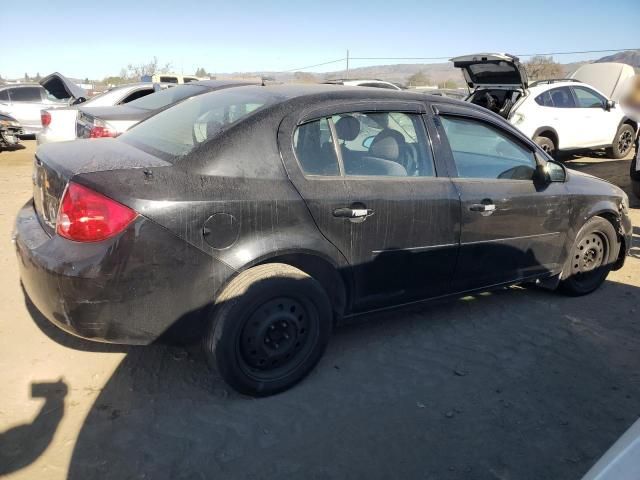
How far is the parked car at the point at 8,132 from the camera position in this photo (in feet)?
37.9

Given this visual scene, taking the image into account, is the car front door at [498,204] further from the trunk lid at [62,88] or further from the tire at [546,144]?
the trunk lid at [62,88]

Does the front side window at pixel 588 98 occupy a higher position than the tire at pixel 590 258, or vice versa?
the front side window at pixel 588 98

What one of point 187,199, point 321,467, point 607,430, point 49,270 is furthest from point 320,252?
point 607,430

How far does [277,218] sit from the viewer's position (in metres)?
2.71

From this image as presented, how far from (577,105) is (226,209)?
984cm

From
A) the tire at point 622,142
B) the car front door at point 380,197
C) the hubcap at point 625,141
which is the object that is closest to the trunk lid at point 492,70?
the tire at point 622,142

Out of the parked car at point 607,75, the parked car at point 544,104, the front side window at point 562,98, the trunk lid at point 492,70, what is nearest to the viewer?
the trunk lid at point 492,70

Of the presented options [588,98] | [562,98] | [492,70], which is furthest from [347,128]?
[588,98]

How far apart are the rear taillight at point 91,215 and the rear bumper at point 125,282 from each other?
38mm

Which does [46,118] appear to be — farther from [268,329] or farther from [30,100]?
[30,100]

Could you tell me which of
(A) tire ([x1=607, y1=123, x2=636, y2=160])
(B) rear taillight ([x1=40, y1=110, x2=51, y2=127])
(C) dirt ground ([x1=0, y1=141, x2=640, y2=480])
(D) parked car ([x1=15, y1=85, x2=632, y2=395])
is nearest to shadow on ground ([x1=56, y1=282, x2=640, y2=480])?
(C) dirt ground ([x1=0, y1=141, x2=640, y2=480])

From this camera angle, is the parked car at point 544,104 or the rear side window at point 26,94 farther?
the rear side window at point 26,94

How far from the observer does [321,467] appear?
93.6 inches

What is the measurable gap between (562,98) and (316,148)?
28.9 feet
